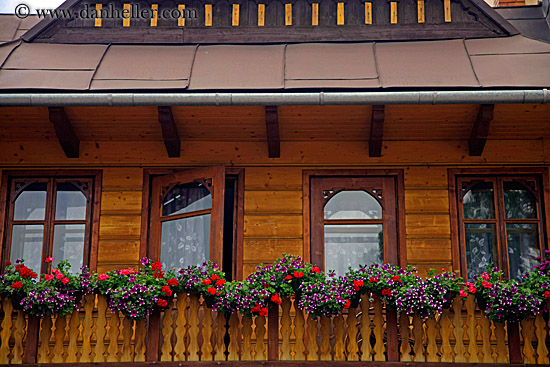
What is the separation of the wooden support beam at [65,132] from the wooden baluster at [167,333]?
2.52m

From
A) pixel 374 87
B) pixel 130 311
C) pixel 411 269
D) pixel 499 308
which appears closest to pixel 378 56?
pixel 374 87

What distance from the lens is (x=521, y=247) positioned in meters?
9.61

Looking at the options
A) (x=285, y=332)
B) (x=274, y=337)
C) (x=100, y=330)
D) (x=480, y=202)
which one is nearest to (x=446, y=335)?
(x=285, y=332)

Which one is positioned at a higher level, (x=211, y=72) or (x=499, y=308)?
(x=211, y=72)

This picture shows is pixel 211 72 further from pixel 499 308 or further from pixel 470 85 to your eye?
pixel 499 308

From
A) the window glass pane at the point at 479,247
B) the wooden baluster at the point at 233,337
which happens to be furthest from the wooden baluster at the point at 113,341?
the window glass pane at the point at 479,247

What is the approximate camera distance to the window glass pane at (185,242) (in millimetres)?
9586

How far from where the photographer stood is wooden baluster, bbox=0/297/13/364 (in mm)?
8516

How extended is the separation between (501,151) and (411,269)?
2.23m

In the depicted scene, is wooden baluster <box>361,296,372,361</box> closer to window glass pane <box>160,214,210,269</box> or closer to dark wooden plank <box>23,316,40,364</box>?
window glass pane <box>160,214,210,269</box>

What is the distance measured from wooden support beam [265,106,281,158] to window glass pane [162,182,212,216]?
95cm

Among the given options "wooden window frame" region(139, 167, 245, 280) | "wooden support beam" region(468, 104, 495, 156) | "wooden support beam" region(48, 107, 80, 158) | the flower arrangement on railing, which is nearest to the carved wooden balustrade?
the flower arrangement on railing

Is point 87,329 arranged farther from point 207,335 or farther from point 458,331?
point 458,331

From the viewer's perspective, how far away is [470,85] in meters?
8.93
